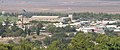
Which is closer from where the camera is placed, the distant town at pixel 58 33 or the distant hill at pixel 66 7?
the distant town at pixel 58 33

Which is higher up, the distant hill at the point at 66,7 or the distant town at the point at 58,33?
the distant town at the point at 58,33

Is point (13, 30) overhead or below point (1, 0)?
overhead

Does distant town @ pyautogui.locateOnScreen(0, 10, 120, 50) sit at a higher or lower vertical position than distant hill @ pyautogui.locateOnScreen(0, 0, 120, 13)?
higher

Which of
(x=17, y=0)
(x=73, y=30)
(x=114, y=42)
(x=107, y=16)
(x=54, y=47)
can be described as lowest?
(x=17, y=0)

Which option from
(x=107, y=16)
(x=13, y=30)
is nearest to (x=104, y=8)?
(x=107, y=16)

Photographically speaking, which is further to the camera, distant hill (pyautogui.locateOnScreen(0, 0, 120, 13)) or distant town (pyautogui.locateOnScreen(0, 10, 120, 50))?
distant hill (pyautogui.locateOnScreen(0, 0, 120, 13))

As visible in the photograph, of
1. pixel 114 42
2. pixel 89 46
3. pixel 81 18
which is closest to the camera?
pixel 114 42

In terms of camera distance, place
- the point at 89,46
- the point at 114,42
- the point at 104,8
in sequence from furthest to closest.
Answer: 1. the point at 104,8
2. the point at 89,46
3. the point at 114,42

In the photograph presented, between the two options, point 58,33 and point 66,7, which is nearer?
point 58,33

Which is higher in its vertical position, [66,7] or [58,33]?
[58,33]

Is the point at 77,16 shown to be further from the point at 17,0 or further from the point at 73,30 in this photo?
the point at 17,0

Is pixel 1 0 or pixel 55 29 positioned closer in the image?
pixel 55 29
